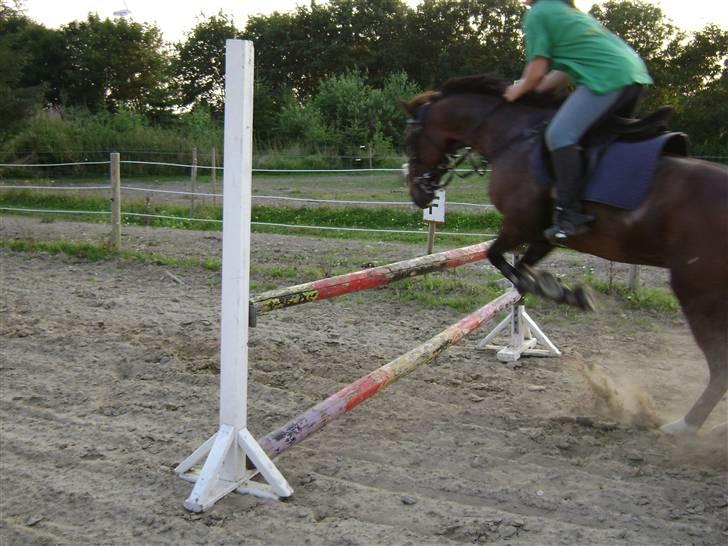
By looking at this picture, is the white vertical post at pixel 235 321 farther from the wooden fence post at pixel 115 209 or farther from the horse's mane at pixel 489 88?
the wooden fence post at pixel 115 209

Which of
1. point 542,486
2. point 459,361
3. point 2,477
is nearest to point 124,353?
point 2,477

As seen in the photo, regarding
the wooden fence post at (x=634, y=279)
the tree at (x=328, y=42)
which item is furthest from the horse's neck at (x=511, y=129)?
the tree at (x=328, y=42)

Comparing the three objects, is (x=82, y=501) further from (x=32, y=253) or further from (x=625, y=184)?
(x=32, y=253)

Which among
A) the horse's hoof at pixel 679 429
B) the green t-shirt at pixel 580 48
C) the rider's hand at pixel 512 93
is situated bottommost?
the horse's hoof at pixel 679 429

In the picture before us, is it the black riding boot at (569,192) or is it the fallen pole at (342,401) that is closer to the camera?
the fallen pole at (342,401)

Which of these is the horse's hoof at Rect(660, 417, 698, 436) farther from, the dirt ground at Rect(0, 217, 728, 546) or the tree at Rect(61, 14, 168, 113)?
the tree at Rect(61, 14, 168, 113)

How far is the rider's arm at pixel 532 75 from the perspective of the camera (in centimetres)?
382

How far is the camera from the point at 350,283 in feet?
12.2

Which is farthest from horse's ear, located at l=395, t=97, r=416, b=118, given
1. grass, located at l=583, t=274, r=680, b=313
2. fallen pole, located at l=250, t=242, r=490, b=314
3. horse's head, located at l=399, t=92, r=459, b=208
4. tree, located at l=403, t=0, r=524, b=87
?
tree, located at l=403, t=0, r=524, b=87

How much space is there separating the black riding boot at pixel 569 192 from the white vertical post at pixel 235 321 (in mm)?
1600

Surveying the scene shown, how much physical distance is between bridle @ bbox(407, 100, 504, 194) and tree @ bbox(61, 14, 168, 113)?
32673 millimetres

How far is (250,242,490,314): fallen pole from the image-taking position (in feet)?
11.1

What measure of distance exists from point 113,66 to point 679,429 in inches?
1383

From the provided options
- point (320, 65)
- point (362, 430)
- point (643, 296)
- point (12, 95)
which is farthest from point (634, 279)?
point (320, 65)
